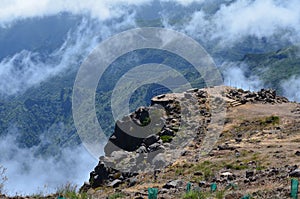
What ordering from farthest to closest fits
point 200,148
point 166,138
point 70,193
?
point 166,138, point 200,148, point 70,193

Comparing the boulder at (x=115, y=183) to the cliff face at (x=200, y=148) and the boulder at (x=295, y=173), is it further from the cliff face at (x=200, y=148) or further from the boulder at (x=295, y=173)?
the boulder at (x=295, y=173)

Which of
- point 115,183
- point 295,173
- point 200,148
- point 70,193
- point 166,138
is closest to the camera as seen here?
point 70,193

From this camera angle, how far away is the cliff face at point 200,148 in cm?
2698

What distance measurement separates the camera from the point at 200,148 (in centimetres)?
4006

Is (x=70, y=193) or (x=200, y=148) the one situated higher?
(x=200, y=148)

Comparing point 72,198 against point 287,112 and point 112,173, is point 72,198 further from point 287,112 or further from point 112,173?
point 287,112

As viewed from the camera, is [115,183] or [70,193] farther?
[115,183]

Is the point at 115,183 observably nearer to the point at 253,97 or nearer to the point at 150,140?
the point at 150,140

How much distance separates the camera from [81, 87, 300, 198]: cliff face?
27.0m

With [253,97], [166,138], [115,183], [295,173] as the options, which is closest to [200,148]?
[166,138]

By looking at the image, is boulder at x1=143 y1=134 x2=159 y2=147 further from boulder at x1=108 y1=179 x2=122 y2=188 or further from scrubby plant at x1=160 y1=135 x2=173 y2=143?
boulder at x1=108 y1=179 x2=122 y2=188

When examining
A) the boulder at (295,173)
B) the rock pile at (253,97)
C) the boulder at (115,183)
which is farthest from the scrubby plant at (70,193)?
the rock pile at (253,97)

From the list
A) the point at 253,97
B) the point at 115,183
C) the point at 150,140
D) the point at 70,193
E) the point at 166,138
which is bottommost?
the point at 70,193

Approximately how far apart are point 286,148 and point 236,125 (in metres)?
11.9
